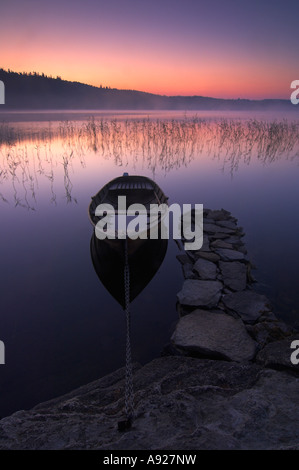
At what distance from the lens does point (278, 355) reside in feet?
10.2

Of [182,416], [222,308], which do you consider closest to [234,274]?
[222,308]

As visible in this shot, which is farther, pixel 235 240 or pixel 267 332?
pixel 235 240

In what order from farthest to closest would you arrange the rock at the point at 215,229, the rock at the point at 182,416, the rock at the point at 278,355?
the rock at the point at 215,229, the rock at the point at 278,355, the rock at the point at 182,416

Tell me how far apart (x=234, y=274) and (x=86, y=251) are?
3965 mm

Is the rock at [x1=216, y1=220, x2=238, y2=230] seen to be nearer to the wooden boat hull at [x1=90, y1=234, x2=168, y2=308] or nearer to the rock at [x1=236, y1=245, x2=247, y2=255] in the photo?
the rock at [x1=236, y1=245, x2=247, y2=255]

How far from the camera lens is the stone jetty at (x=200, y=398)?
2.03 m

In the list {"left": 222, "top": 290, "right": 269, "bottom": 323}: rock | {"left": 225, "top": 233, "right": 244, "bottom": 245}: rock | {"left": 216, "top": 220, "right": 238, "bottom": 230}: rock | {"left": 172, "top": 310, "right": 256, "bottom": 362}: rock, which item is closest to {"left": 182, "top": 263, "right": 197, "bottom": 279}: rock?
{"left": 222, "top": 290, "right": 269, "bottom": 323}: rock

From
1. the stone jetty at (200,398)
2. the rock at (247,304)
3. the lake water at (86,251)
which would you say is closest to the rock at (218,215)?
the lake water at (86,251)

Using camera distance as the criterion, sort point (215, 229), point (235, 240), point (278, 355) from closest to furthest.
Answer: point (278, 355)
point (235, 240)
point (215, 229)

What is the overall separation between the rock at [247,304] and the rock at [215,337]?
0.30m

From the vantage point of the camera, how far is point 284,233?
7.87 meters

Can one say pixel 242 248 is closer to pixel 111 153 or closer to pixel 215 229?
pixel 215 229

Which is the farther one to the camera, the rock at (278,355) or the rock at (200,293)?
the rock at (200,293)

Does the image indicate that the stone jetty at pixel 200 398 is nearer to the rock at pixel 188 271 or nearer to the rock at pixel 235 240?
the rock at pixel 188 271
